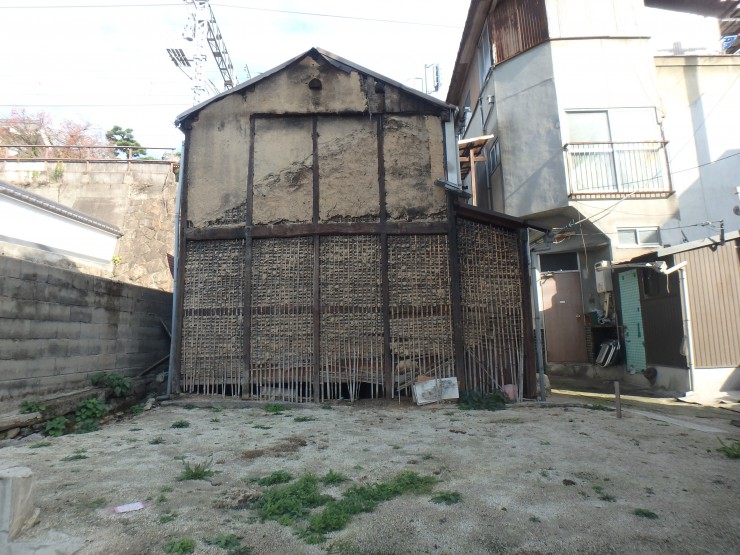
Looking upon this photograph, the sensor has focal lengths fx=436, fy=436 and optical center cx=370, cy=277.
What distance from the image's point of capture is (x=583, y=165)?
10.8 metres

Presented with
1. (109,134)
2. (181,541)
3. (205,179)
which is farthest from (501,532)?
(109,134)

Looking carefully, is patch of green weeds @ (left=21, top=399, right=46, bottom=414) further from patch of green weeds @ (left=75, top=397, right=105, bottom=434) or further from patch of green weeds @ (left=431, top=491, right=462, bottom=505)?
patch of green weeds @ (left=431, top=491, right=462, bottom=505)

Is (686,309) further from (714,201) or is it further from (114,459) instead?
(114,459)

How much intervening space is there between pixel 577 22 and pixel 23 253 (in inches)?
622

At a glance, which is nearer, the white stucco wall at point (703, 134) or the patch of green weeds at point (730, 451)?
the patch of green weeds at point (730, 451)

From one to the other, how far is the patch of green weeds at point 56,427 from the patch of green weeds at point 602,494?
6.09 metres

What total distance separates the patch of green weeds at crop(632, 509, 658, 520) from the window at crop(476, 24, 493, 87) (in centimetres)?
1220

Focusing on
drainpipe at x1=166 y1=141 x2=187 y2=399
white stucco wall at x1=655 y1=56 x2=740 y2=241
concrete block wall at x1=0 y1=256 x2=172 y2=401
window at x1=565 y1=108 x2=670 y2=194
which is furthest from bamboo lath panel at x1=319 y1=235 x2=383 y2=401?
white stucco wall at x1=655 y1=56 x2=740 y2=241

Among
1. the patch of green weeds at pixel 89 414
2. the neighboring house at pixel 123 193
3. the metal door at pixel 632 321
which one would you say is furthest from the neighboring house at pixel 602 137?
the neighboring house at pixel 123 193

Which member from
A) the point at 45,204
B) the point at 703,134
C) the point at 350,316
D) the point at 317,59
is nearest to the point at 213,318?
the point at 350,316

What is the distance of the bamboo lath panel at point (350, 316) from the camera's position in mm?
7500

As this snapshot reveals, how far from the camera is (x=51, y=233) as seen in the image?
12906mm

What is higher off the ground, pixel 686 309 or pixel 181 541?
pixel 686 309

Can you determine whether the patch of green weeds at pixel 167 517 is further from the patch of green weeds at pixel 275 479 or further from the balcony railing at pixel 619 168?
the balcony railing at pixel 619 168
